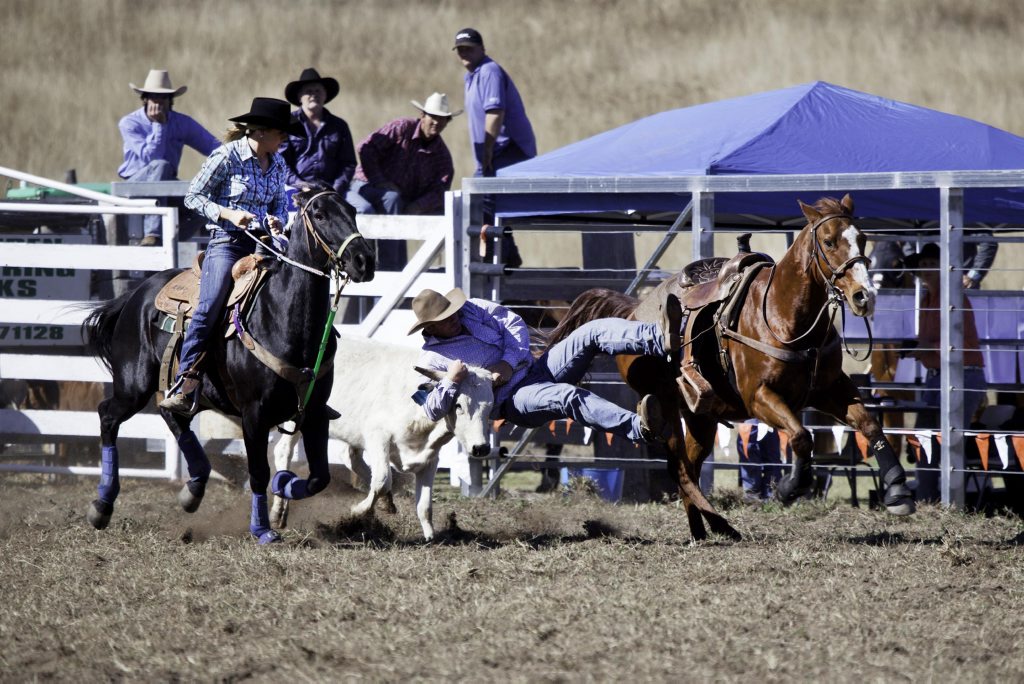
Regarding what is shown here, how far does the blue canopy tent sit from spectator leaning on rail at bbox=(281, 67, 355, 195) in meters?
1.47

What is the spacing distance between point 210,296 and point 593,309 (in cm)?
250

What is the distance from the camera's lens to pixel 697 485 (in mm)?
7938

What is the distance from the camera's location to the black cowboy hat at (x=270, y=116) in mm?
7539

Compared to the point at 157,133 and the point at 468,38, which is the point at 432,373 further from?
the point at 157,133

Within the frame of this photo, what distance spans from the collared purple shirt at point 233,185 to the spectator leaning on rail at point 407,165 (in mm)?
3946

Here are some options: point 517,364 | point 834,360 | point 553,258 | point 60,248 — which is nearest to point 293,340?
point 517,364

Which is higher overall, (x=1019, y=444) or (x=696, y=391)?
(x=696, y=391)

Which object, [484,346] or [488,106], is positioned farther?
[488,106]

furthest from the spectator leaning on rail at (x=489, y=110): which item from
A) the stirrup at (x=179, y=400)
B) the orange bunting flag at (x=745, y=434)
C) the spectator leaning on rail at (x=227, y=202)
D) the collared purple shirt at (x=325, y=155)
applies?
the stirrup at (x=179, y=400)

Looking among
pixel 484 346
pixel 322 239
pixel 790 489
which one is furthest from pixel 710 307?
pixel 322 239

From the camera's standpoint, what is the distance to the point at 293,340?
291 inches

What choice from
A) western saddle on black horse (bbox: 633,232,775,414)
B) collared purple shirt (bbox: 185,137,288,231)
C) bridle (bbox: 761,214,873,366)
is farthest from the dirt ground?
collared purple shirt (bbox: 185,137,288,231)

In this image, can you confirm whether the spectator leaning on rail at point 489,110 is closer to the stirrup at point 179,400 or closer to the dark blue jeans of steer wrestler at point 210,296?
the dark blue jeans of steer wrestler at point 210,296

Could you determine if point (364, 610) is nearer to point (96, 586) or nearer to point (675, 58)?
point (96, 586)
